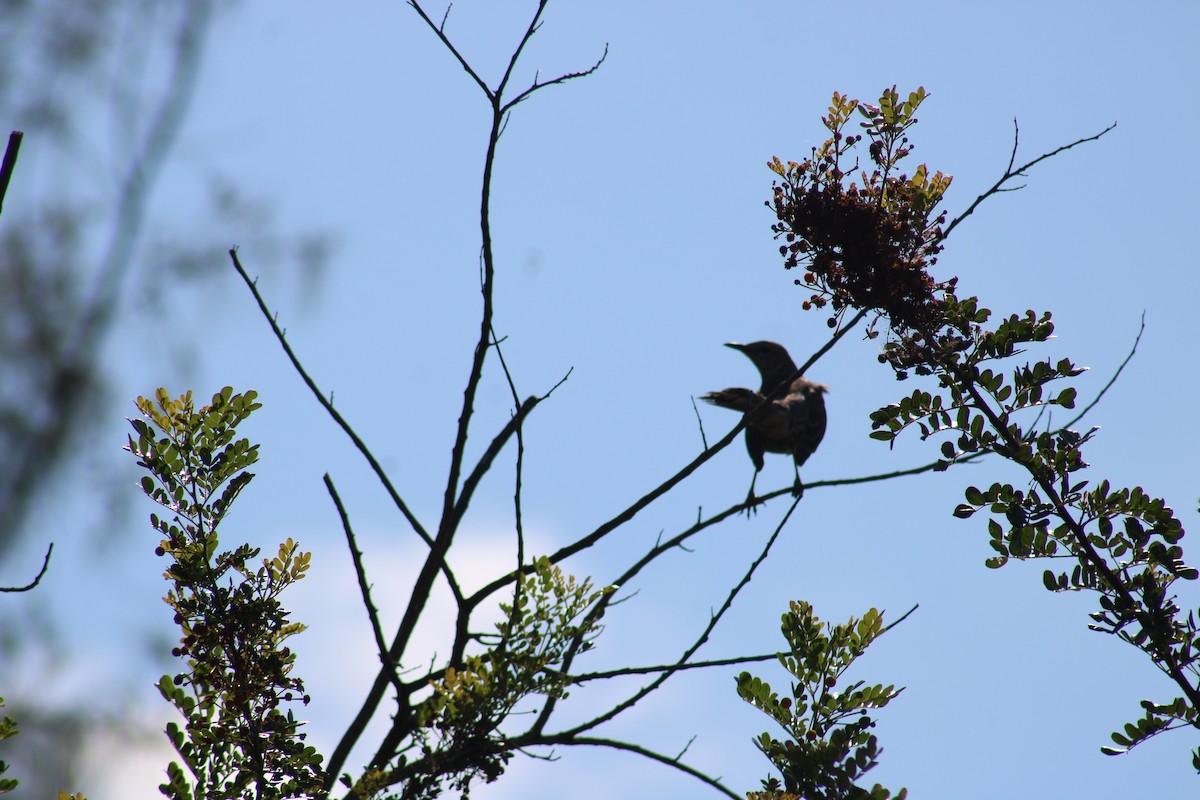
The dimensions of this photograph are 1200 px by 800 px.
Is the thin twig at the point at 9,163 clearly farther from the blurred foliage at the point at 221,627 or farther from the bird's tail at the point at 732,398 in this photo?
the bird's tail at the point at 732,398

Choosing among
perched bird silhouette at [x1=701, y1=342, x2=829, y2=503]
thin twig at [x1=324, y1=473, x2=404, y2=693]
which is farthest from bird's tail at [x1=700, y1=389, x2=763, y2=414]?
thin twig at [x1=324, y1=473, x2=404, y2=693]

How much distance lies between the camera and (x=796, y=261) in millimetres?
2674

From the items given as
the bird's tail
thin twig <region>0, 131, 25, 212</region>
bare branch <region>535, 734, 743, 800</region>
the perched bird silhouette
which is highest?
the perched bird silhouette

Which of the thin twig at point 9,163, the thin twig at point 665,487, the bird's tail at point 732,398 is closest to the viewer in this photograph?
the thin twig at point 9,163

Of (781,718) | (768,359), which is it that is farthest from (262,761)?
(768,359)

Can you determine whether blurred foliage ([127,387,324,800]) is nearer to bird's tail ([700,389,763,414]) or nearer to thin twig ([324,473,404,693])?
thin twig ([324,473,404,693])

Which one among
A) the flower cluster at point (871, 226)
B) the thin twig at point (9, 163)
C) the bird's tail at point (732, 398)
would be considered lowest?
the thin twig at point (9, 163)

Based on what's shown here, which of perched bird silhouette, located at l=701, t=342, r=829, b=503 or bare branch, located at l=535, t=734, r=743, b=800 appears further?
perched bird silhouette, located at l=701, t=342, r=829, b=503

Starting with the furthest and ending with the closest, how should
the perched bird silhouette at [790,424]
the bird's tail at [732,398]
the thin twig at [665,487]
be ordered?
the perched bird silhouette at [790,424]
the bird's tail at [732,398]
the thin twig at [665,487]

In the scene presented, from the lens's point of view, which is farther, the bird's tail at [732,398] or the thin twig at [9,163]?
the bird's tail at [732,398]

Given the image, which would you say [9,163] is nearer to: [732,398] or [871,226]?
[871,226]

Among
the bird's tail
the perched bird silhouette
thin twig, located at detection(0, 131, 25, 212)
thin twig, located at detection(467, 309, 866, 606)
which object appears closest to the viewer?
thin twig, located at detection(0, 131, 25, 212)

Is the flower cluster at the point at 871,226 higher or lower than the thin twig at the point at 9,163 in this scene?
higher

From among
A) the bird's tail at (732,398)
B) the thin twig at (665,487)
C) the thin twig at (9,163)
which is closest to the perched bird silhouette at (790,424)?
the bird's tail at (732,398)
